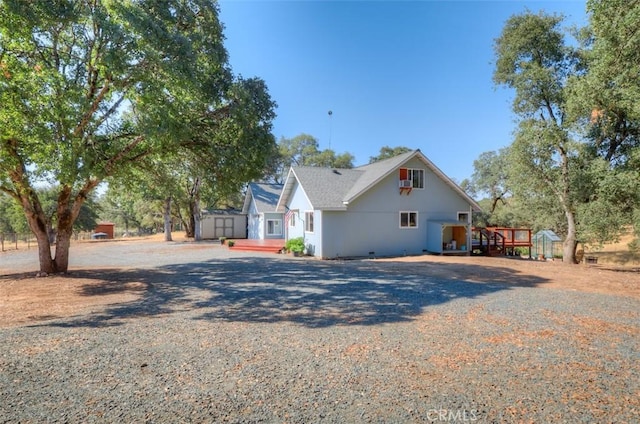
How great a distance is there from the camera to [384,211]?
20250 millimetres

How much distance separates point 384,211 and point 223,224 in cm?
2198

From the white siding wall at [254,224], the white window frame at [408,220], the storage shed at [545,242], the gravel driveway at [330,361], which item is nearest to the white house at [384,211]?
the white window frame at [408,220]

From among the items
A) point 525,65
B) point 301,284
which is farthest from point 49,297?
point 525,65

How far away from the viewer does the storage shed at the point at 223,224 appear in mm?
36094

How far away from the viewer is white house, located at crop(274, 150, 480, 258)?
19156mm

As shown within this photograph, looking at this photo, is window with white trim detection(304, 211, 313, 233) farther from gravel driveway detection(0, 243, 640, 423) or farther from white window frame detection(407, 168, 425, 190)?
gravel driveway detection(0, 243, 640, 423)

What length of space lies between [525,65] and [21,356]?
76.4 ft

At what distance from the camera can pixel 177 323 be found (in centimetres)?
657

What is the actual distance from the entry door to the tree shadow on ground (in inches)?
834

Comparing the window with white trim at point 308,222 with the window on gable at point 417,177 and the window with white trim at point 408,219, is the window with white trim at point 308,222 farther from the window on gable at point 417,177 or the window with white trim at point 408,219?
the window on gable at point 417,177

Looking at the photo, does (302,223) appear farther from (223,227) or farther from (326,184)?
(223,227)

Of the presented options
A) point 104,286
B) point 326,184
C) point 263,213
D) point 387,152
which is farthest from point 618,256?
point 104,286

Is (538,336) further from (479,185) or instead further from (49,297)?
(479,185)

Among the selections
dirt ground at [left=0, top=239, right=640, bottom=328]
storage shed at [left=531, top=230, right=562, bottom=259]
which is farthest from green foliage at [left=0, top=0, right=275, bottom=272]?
storage shed at [left=531, top=230, right=562, bottom=259]
